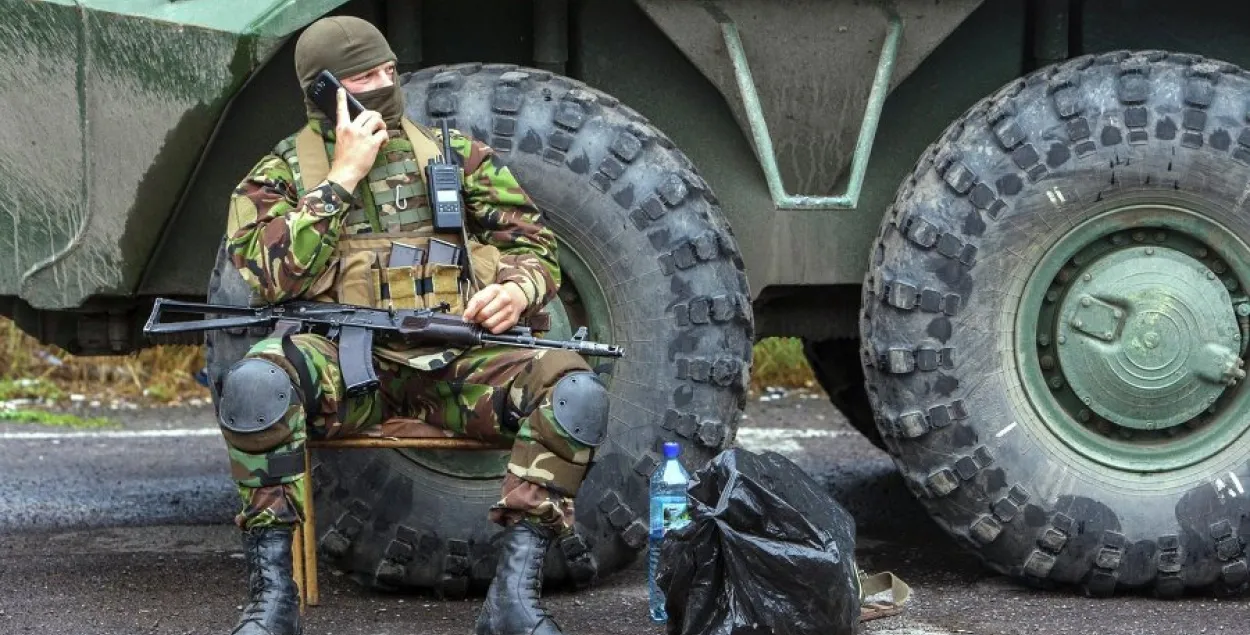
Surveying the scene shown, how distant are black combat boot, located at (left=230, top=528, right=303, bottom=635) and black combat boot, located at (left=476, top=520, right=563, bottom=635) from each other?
1.45ft

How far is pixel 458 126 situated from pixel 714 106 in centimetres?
77

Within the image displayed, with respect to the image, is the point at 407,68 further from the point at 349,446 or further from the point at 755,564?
the point at 755,564

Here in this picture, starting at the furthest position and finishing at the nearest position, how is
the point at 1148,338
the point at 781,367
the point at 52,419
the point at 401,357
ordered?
the point at 781,367 < the point at 52,419 < the point at 1148,338 < the point at 401,357

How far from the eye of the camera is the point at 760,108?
5309mm

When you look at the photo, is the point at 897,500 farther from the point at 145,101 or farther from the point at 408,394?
the point at 145,101

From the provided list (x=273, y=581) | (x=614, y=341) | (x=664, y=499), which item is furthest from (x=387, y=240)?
(x=664, y=499)

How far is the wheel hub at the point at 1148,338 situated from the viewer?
5.15m

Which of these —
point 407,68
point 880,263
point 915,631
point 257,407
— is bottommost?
point 915,631

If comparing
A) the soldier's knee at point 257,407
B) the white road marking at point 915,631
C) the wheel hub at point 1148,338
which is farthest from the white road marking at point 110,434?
the wheel hub at point 1148,338

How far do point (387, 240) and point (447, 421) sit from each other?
1.52 feet

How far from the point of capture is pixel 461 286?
15.7ft

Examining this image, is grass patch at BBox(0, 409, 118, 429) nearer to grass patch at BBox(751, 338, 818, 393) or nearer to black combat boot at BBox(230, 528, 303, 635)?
grass patch at BBox(751, 338, 818, 393)

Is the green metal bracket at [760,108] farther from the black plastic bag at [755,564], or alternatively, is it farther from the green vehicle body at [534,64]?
the black plastic bag at [755,564]

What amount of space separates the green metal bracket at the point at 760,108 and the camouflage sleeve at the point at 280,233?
119 centimetres
